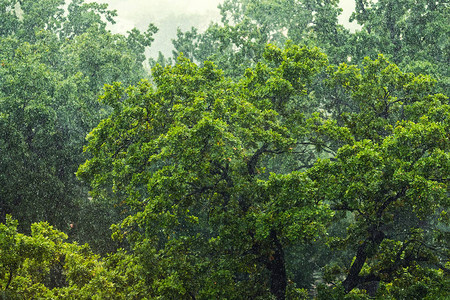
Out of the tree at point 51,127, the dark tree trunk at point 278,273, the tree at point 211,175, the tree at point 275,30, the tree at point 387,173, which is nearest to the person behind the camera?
the tree at point 387,173

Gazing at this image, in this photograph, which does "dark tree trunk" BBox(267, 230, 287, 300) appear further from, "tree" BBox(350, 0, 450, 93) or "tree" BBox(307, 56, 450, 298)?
"tree" BBox(350, 0, 450, 93)

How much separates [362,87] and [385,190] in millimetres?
4828

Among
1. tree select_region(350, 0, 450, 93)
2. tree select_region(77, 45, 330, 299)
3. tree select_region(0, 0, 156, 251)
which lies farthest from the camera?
tree select_region(350, 0, 450, 93)

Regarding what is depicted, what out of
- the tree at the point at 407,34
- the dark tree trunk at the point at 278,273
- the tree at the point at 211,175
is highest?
the tree at the point at 407,34

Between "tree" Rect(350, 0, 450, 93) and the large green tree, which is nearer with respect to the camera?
the large green tree

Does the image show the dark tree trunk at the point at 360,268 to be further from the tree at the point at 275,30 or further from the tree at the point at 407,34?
the tree at the point at 275,30

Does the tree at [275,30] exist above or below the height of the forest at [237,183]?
above

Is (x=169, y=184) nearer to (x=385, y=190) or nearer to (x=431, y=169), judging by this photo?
(x=385, y=190)

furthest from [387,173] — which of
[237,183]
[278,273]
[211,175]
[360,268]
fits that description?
[211,175]

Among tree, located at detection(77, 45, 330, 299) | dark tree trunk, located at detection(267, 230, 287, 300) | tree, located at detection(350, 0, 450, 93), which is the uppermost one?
tree, located at detection(350, 0, 450, 93)

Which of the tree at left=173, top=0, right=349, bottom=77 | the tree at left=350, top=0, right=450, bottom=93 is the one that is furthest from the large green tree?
the tree at left=173, top=0, right=349, bottom=77

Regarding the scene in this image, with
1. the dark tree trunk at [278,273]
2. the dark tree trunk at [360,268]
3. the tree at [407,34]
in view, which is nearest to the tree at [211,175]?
the dark tree trunk at [278,273]

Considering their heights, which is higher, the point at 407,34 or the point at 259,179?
the point at 407,34

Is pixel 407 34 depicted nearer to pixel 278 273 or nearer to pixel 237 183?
pixel 237 183
